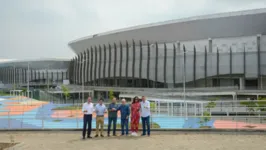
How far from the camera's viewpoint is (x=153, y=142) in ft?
35.1

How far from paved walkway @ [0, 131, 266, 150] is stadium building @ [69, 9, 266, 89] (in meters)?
33.3

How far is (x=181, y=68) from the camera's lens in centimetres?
5662

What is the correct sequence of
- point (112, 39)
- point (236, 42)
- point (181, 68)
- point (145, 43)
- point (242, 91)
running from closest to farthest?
1. point (242, 91)
2. point (236, 42)
3. point (181, 68)
4. point (145, 43)
5. point (112, 39)

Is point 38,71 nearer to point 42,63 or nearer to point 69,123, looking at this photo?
point 42,63

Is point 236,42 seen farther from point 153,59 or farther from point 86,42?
point 86,42

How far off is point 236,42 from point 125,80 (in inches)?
989

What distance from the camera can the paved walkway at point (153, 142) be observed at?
989cm

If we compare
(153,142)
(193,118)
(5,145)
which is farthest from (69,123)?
(153,142)

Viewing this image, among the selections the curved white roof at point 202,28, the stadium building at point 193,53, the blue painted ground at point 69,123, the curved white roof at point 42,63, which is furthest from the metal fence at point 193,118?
the curved white roof at point 42,63

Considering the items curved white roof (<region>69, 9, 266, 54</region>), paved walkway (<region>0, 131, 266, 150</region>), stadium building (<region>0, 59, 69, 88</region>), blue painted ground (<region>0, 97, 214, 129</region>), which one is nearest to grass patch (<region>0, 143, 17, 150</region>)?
paved walkway (<region>0, 131, 266, 150</region>)

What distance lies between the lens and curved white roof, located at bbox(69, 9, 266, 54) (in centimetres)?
4903

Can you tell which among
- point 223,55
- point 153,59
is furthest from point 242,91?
point 153,59

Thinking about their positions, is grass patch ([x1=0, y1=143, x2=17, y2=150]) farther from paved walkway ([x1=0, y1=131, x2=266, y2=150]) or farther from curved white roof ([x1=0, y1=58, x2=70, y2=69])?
curved white roof ([x1=0, y1=58, x2=70, y2=69])

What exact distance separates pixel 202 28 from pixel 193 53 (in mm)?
5027
